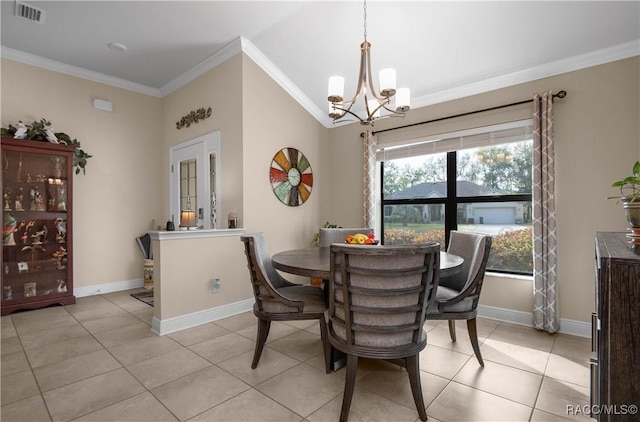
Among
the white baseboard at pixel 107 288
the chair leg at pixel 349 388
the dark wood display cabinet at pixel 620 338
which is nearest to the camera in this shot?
the dark wood display cabinet at pixel 620 338

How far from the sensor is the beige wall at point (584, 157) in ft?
8.51

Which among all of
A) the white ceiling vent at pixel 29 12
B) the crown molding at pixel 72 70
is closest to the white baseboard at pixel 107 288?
the crown molding at pixel 72 70

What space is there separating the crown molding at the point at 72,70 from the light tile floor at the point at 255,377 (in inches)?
124

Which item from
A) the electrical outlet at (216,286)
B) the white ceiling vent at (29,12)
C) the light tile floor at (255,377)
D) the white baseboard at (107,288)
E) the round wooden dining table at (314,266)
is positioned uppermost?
the white ceiling vent at (29,12)

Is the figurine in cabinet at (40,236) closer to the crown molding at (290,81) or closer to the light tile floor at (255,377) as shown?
the light tile floor at (255,377)

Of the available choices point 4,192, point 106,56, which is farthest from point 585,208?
point 4,192

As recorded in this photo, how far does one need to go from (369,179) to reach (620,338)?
3.39 m

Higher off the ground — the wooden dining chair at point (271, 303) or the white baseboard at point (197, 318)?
the wooden dining chair at point (271, 303)

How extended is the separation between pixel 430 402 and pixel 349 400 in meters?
0.55

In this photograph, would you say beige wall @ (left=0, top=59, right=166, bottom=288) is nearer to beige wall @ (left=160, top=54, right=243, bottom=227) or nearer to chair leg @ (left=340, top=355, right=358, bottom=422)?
beige wall @ (left=160, top=54, right=243, bottom=227)

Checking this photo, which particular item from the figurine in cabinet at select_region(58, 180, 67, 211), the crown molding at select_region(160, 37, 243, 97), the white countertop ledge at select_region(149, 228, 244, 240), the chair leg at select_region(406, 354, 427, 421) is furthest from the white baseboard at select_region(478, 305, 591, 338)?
the figurine in cabinet at select_region(58, 180, 67, 211)

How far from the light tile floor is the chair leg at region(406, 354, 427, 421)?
0.09 m

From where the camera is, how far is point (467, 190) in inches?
139

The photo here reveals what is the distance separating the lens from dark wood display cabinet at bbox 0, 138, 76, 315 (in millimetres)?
3367
